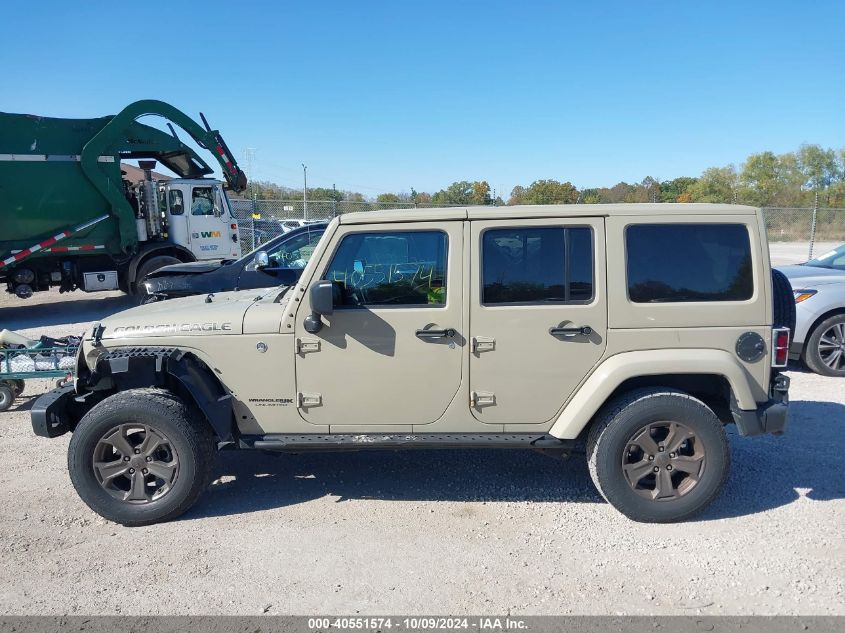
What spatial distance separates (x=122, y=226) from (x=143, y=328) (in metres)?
9.93

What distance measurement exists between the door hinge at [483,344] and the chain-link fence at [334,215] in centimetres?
1389

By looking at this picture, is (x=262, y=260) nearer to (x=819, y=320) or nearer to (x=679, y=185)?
(x=819, y=320)

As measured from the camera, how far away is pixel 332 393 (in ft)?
12.7

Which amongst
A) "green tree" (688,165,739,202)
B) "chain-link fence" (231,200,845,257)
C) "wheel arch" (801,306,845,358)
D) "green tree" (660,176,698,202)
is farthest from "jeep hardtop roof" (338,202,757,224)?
"green tree" (660,176,698,202)

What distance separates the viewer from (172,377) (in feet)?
13.1

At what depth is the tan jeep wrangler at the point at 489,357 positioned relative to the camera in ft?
12.3

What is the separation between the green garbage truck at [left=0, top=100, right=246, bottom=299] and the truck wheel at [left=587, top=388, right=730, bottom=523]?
1141cm

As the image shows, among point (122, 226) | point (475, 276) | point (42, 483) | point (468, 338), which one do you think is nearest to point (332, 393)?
point (468, 338)

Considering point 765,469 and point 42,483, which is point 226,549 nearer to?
point 42,483

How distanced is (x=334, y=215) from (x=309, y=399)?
1879 cm

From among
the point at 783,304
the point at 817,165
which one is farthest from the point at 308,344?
the point at 817,165

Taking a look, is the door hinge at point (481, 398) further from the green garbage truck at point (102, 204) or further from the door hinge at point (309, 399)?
the green garbage truck at point (102, 204)

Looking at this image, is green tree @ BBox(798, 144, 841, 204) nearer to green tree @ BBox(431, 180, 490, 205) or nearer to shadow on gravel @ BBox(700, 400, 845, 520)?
green tree @ BBox(431, 180, 490, 205)

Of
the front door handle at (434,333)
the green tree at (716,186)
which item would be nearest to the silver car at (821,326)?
the front door handle at (434,333)
